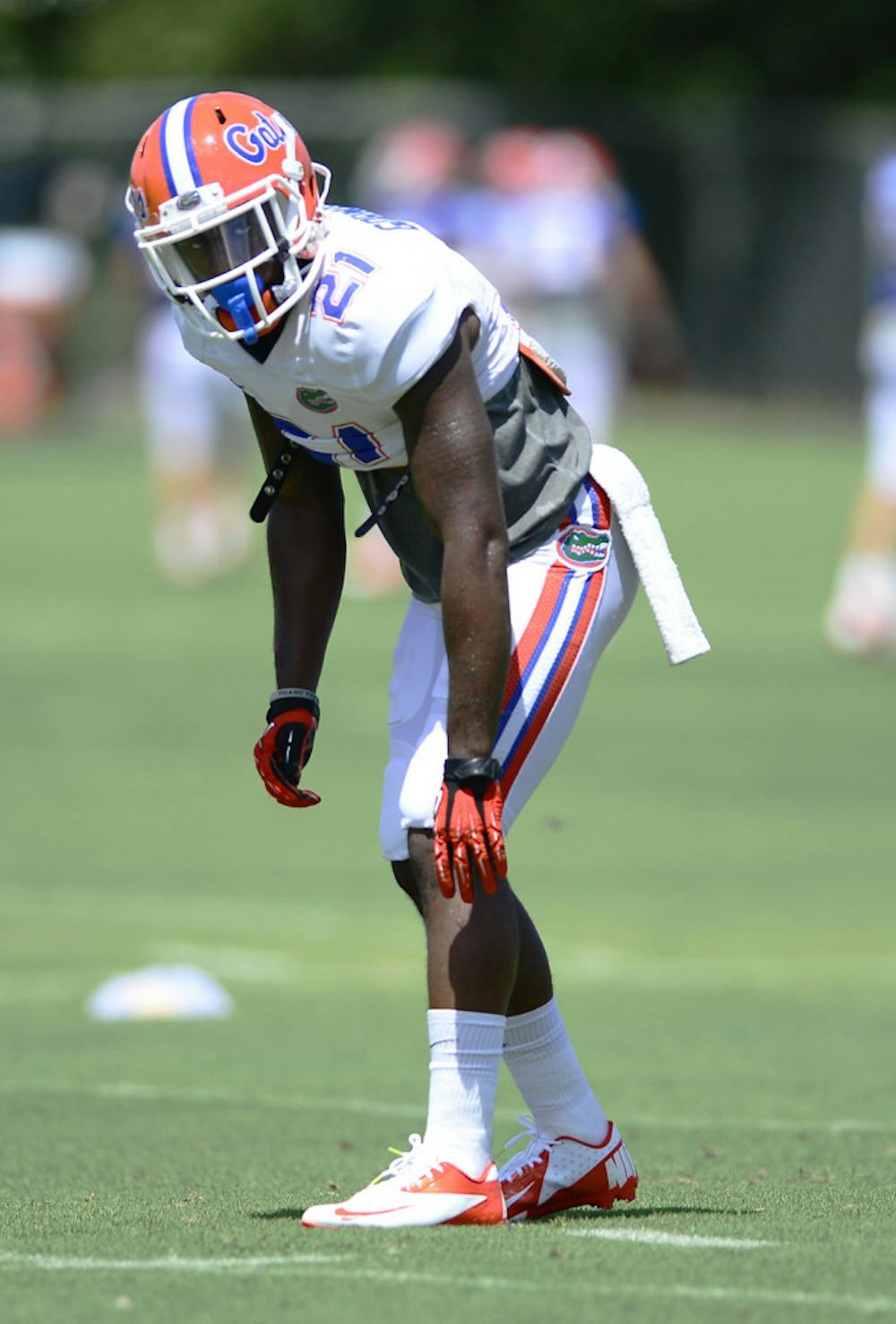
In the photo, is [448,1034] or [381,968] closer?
[448,1034]

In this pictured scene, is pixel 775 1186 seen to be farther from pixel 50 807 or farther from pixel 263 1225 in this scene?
pixel 50 807

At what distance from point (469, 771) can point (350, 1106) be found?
2.18 m

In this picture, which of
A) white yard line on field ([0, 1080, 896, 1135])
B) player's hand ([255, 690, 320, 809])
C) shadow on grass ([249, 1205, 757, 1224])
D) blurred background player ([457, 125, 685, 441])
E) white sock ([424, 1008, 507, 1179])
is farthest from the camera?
blurred background player ([457, 125, 685, 441])

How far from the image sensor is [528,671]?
508cm

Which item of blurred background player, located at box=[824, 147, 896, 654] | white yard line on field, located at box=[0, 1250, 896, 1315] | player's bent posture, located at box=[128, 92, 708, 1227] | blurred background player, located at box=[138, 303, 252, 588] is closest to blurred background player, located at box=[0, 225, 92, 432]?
blurred background player, located at box=[138, 303, 252, 588]

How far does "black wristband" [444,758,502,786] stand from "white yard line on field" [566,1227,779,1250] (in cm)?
85

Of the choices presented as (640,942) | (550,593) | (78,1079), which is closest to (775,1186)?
(550,593)

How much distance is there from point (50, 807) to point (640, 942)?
3.49 m

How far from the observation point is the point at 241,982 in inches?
349

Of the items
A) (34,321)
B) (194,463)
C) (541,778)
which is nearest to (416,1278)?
(541,778)

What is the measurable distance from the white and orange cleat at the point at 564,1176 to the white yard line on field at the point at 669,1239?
1.20 feet

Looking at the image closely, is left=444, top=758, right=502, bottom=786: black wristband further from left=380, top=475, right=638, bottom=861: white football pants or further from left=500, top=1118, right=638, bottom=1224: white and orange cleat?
left=500, top=1118, right=638, bottom=1224: white and orange cleat

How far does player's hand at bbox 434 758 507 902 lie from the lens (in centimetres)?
475

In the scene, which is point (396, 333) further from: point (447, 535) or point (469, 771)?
point (469, 771)
